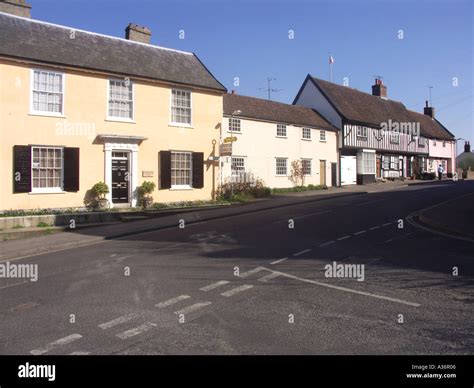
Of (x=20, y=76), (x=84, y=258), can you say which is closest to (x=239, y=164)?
(x=20, y=76)

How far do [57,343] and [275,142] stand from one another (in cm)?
2688

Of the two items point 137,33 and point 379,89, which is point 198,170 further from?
point 379,89

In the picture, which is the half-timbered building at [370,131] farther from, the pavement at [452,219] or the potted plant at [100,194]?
the potted plant at [100,194]

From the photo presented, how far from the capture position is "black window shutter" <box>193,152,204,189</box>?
2333 cm

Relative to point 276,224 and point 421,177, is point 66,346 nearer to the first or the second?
point 276,224

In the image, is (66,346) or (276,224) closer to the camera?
(66,346)

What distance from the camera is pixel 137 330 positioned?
223 inches

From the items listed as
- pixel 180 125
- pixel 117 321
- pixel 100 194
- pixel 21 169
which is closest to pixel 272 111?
pixel 180 125

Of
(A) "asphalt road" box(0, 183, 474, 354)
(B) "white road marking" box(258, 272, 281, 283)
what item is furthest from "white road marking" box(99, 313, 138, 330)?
(B) "white road marking" box(258, 272, 281, 283)

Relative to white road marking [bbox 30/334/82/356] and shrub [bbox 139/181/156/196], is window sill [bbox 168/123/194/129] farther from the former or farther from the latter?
white road marking [bbox 30/334/82/356]

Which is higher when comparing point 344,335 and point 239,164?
point 239,164

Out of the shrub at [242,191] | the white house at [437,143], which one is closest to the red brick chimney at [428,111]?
the white house at [437,143]
